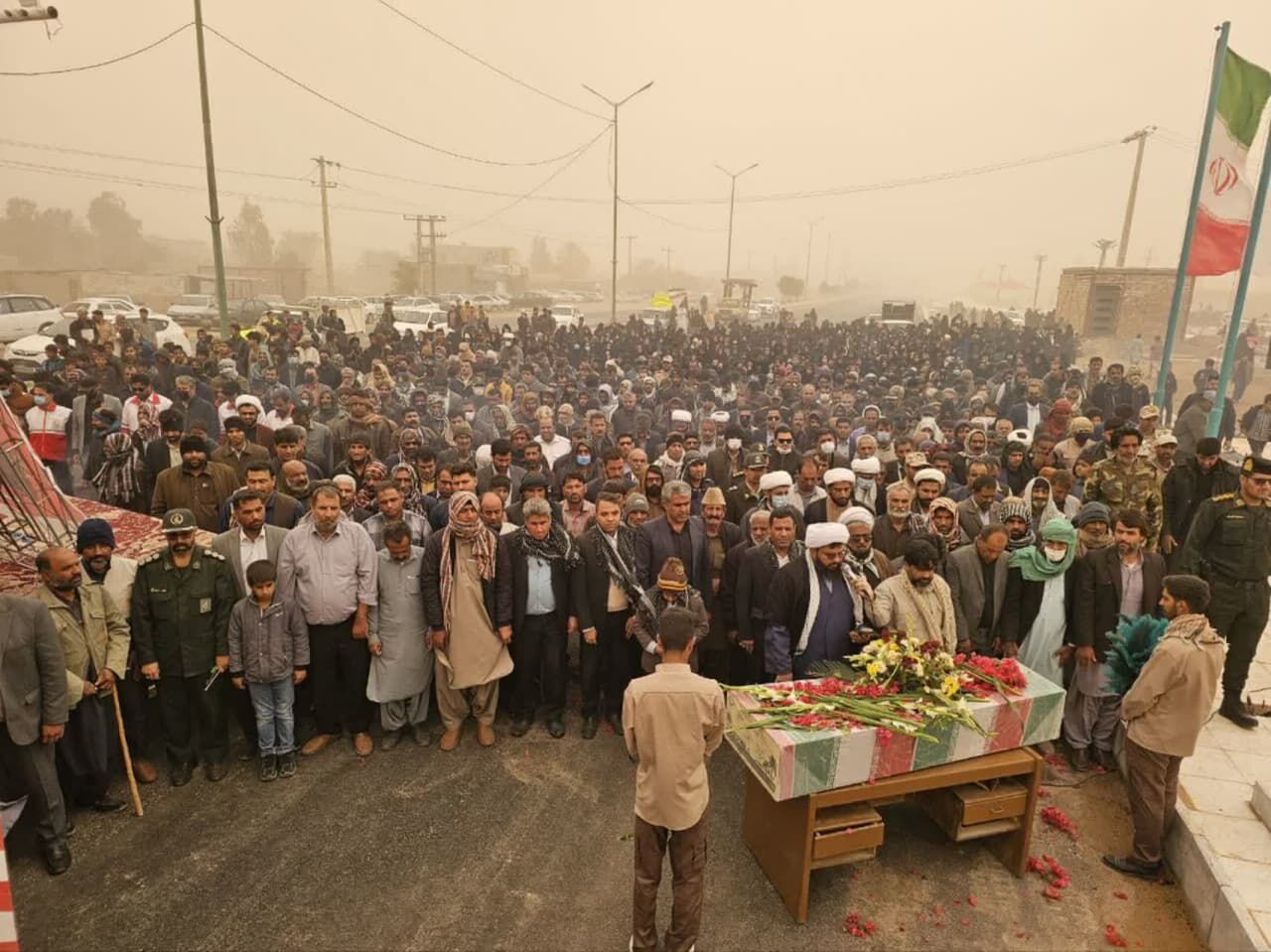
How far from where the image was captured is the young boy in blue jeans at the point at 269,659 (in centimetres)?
536

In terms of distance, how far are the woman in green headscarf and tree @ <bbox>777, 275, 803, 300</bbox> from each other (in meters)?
85.3

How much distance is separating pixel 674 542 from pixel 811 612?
1276mm

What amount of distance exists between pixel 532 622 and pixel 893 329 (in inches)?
1054

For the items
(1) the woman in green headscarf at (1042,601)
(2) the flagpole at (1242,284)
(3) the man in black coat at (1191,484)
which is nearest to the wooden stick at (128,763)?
(1) the woman in green headscarf at (1042,601)

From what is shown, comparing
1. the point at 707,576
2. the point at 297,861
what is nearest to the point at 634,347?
the point at 707,576

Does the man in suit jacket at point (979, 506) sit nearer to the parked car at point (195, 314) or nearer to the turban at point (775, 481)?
the turban at point (775, 481)

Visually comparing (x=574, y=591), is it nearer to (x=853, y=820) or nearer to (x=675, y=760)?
(x=675, y=760)

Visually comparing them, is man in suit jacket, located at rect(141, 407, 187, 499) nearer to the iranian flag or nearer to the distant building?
the iranian flag

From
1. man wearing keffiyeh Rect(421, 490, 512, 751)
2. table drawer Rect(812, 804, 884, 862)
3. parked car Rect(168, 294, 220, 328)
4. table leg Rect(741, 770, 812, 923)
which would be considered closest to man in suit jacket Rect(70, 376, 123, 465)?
man wearing keffiyeh Rect(421, 490, 512, 751)

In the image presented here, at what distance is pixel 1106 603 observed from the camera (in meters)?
5.66

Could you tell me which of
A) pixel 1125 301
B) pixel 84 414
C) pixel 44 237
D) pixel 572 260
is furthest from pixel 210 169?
pixel 572 260

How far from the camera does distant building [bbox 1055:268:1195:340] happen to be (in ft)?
101

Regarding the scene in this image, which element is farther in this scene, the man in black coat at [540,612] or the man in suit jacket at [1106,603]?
the man in black coat at [540,612]

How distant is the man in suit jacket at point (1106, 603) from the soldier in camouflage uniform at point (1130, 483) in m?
1.67
